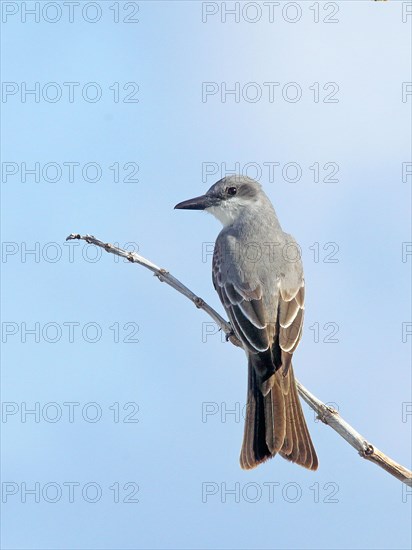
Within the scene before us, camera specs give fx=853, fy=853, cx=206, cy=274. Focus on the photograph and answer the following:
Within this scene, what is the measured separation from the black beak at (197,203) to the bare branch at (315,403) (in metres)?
2.12

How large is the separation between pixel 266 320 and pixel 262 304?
20cm

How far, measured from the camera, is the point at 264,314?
8266mm

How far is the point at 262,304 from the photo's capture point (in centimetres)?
836

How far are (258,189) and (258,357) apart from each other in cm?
291

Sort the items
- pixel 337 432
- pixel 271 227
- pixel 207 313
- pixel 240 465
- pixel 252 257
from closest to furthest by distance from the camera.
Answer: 1. pixel 337 432
2. pixel 240 465
3. pixel 207 313
4. pixel 252 257
5. pixel 271 227

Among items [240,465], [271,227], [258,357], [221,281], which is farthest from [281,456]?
[271,227]

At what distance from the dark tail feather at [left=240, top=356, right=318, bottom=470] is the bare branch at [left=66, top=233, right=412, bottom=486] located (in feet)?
2.02

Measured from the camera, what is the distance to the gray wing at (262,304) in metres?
8.10

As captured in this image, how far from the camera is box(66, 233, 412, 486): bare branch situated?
5484 millimetres

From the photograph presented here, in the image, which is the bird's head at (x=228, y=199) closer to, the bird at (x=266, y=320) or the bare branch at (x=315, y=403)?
the bird at (x=266, y=320)

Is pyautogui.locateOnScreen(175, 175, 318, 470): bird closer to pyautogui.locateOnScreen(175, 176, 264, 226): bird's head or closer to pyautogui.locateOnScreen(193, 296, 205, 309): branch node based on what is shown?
pyautogui.locateOnScreen(175, 176, 264, 226): bird's head

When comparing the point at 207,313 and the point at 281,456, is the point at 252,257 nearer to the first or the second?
the point at 207,313

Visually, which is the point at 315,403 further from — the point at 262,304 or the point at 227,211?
the point at 227,211

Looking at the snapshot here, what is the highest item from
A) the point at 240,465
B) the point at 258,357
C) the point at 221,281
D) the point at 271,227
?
the point at 271,227
